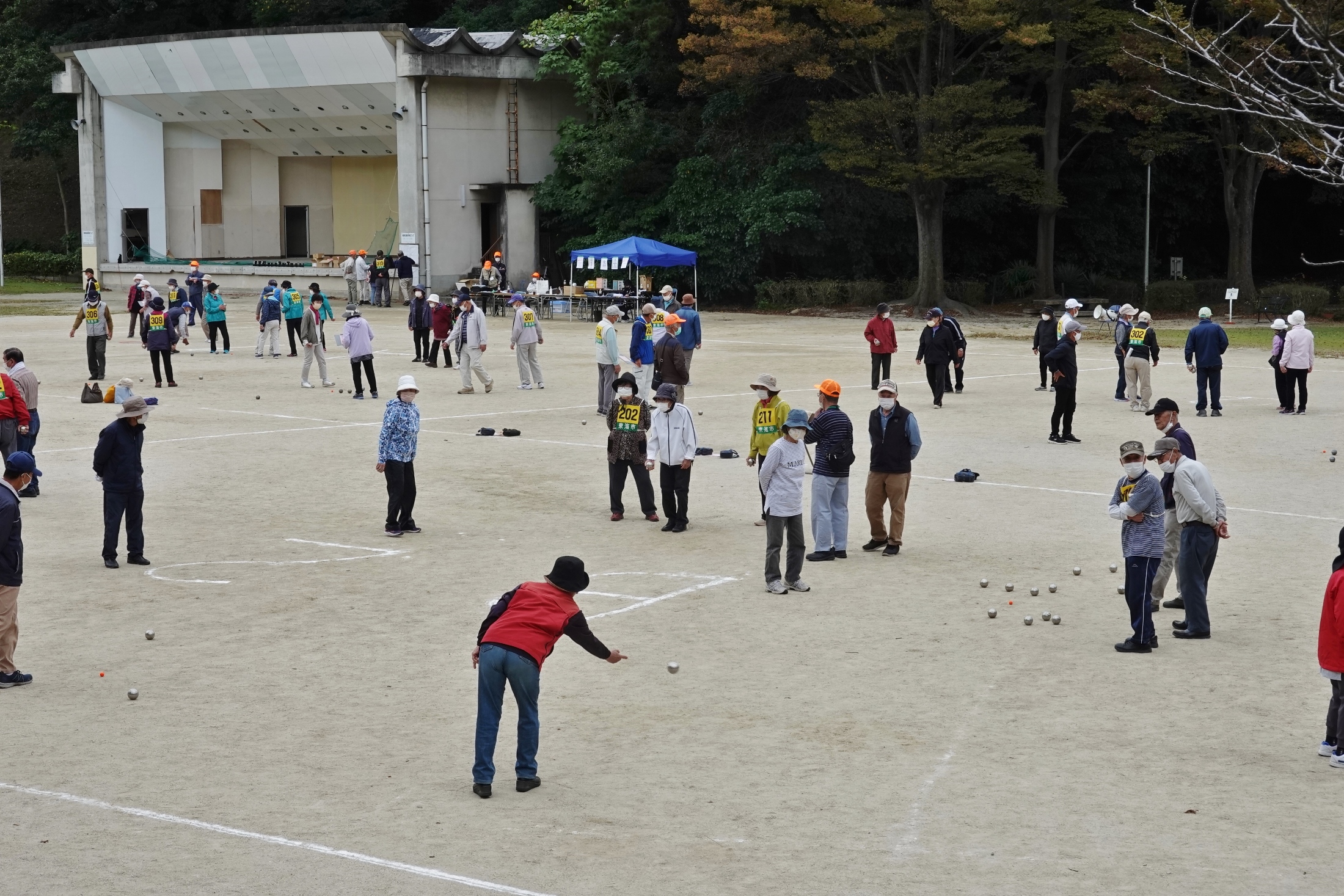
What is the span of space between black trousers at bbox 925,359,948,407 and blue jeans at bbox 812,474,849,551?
11.4m

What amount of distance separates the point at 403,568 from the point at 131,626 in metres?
2.72

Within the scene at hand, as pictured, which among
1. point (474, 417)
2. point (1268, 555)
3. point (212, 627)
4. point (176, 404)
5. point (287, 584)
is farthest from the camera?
point (176, 404)

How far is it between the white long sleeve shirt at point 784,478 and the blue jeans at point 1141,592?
2860 mm

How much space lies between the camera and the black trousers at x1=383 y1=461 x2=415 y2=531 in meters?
15.3

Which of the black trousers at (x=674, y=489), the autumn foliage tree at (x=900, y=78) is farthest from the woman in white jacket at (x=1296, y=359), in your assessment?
the autumn foliage tree at (x=900, y=78)

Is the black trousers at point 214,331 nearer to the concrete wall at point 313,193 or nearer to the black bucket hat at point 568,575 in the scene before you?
the black bucket hat at point 568,575

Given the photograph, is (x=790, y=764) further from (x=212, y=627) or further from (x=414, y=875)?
(x=212, y=627)

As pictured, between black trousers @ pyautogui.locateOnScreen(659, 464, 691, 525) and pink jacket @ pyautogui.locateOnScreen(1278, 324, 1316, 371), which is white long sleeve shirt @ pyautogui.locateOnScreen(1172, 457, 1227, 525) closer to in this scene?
black trousers @ pyautogui.locateOnScreen(659, 464, 691, 525)

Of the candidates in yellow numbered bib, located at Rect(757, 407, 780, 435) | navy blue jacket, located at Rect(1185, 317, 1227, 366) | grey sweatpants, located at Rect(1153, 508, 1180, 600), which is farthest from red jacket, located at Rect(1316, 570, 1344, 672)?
navy blue jacket, located at Rect(1185, 317, 1227, 366)

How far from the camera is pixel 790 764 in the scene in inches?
344

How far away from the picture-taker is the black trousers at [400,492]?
50.2 ft


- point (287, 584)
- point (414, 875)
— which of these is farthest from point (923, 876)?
point (287, 584)

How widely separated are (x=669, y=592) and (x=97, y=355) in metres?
19.1

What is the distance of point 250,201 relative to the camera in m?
65.9
